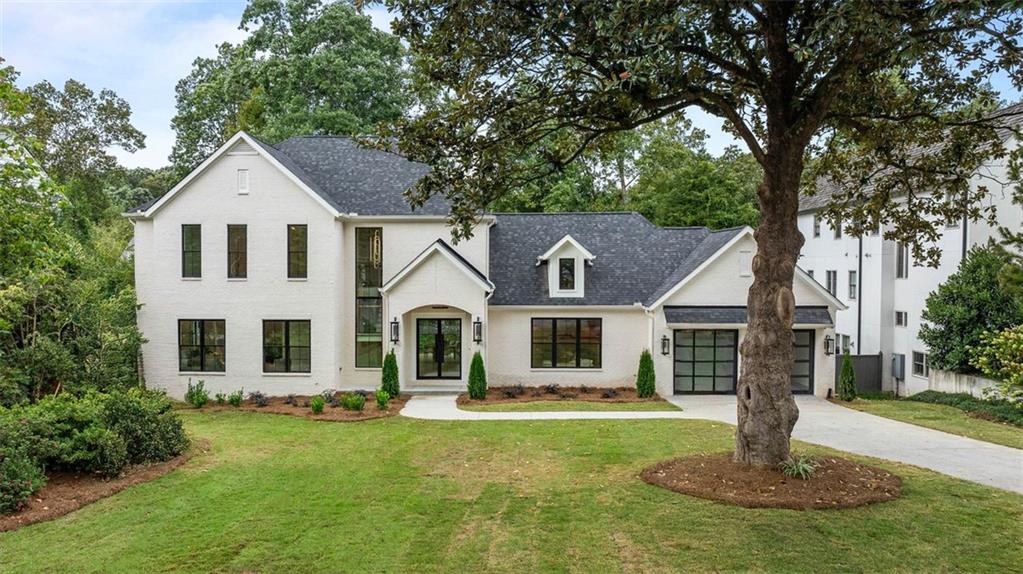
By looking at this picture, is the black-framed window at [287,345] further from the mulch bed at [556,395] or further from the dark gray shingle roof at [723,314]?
the dark gray shingle roof at [723,314]

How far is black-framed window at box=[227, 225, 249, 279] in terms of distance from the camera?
66.4 ft

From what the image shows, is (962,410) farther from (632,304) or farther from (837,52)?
(837,52)

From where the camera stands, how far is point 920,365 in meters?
24.5

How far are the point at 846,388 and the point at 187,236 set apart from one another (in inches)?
827

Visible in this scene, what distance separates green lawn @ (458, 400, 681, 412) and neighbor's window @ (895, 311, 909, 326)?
12740mm

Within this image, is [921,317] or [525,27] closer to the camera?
[525,27]

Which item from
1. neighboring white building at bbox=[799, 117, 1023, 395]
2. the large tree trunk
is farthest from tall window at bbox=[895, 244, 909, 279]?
the large tree trunk

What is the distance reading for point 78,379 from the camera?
56.4 feet

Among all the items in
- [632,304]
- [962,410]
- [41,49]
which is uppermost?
[41,49]

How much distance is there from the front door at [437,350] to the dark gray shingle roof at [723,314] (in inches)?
269

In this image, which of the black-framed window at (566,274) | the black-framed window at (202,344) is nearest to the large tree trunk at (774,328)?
the black-framed window at (566,274)

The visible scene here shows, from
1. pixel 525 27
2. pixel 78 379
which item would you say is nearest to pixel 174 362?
pixel 78 379

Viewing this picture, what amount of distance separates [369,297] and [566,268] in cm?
660

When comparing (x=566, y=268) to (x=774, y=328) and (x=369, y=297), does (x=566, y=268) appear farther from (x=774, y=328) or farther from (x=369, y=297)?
(x=774, y=328)
